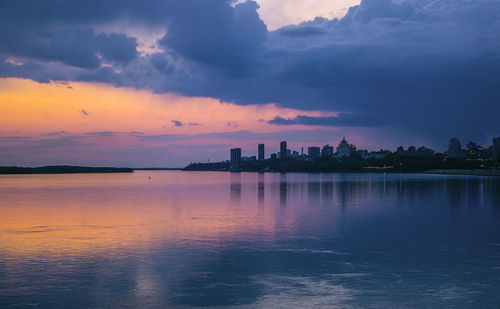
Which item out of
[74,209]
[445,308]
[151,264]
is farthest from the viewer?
[74,209]

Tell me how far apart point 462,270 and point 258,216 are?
19.8 m

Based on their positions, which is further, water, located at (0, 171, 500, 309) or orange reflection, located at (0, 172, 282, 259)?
orange reflection, located at (0, 172, 282, 259)

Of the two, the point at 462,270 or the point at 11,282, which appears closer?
the point at 11,282

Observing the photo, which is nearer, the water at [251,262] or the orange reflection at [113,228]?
the water at [251,262]

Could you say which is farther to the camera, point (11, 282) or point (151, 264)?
point (151, 264)

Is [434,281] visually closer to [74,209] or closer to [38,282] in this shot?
[38,282]

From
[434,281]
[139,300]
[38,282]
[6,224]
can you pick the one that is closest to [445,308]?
[434,281]

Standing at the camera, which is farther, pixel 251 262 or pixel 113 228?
pixel 113 228

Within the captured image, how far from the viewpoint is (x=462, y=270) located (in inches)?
674

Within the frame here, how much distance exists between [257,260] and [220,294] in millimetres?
5208

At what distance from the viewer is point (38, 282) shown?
1546 centimetres

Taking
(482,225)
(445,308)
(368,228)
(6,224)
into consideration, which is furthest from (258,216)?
(445,308)

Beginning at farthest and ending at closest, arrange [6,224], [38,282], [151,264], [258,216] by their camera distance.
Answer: [258,216] → [6,224] → [151,264] → [38,282]

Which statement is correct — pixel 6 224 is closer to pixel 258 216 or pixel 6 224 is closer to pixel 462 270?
pixel 258 216
